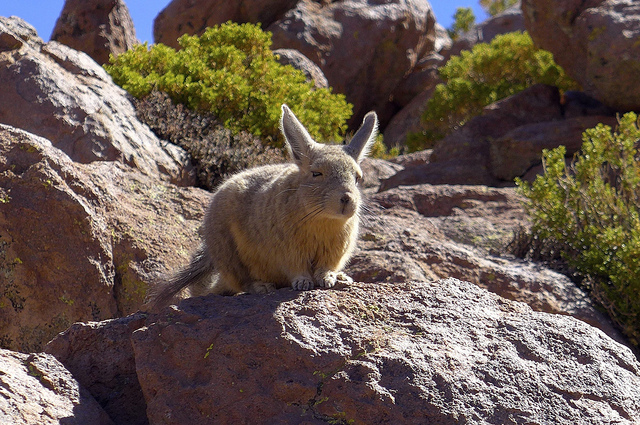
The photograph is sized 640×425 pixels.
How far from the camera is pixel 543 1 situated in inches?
534

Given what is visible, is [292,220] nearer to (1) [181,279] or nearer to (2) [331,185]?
(2) [331,185]

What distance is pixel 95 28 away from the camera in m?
14.9

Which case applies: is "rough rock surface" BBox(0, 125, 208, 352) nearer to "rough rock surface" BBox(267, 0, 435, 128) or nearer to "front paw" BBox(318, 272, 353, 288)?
"front paw" BBox(318, 272, 353, 288)

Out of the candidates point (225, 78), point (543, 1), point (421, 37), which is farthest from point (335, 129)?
point (421, 37)

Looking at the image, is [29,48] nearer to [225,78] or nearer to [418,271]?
[225,78]

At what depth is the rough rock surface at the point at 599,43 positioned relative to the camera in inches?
463

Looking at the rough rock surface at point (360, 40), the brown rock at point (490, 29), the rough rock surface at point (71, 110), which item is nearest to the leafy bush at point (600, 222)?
the rough rock surface at point (71, 110)

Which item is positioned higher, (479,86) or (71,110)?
(479,86)

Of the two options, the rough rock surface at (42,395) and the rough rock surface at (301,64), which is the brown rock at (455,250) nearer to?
the rough rock surface at (42,395)

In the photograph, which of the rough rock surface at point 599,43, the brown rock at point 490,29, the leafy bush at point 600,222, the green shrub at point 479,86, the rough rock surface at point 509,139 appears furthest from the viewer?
the brown rock at point 490,29

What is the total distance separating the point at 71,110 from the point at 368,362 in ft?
18.7

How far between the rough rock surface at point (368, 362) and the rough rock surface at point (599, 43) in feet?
29.4

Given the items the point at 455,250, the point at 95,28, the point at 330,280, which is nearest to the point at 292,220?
the point at 330,280

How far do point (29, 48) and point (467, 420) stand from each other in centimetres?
739
